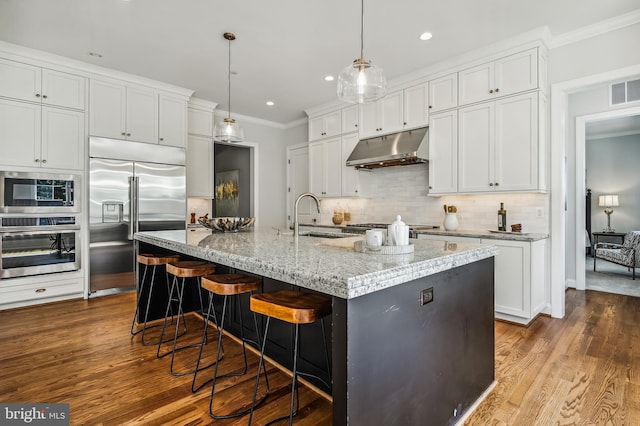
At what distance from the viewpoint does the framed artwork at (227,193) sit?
729 cm

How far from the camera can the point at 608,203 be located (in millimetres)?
7141

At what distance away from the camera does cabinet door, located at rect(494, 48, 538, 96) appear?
3.29m

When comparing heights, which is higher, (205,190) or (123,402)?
(205,190)

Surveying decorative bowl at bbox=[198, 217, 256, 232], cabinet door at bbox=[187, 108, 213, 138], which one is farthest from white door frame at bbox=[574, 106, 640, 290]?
cabinet door at bbox=[187, 108, 213, 138]

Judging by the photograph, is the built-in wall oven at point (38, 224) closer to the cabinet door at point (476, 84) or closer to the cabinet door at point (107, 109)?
the cabinet door at point (107, 109)

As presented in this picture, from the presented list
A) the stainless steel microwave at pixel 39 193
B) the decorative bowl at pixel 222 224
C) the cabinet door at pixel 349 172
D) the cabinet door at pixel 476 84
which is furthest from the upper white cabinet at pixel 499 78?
the stainless steel microwave at pixel 39 193

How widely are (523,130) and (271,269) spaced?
319cm

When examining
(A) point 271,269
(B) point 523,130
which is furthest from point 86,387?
(B) point 523,130

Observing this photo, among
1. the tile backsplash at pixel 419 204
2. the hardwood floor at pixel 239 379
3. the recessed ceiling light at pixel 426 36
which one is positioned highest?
the recessed ceiling light at pixel 426 36

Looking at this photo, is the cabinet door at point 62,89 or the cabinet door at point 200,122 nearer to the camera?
the cabinet door at point 62,89

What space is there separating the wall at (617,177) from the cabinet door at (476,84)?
5.89m

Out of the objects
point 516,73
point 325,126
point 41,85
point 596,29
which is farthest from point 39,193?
point 596,29

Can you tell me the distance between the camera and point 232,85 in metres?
4.67

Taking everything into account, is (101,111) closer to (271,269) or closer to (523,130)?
(271,269)
